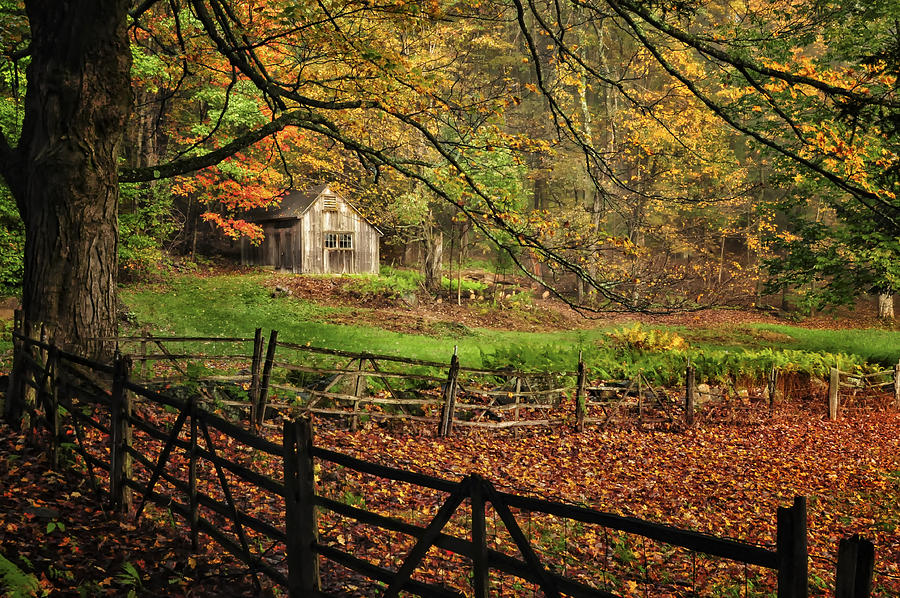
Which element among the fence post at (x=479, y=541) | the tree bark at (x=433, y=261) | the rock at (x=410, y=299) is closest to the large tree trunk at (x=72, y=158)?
the fence post at (x=479, y=541)

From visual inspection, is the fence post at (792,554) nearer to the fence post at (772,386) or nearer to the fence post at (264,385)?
the fence post at (264,385)

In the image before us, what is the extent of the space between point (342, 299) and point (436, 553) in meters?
21.5

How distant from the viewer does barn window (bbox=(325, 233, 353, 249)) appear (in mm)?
36791

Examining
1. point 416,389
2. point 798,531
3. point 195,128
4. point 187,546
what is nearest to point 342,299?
point 195,128

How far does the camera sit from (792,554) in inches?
111

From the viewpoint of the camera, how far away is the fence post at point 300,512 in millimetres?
4402

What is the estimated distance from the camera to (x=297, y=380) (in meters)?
12.4

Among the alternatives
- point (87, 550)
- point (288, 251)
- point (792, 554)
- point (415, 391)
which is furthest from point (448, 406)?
point (288, 251)

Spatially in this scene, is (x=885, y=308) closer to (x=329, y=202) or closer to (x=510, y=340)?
(x=510, y=340)

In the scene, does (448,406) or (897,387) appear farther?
(897,387)

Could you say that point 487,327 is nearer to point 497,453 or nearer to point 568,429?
point 568,429

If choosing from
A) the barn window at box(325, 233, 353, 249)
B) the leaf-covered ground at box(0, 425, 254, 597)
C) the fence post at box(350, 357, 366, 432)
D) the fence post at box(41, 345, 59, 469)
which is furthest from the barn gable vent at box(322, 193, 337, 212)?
the leaf-covered ground at box(0, 425, 254, 597)

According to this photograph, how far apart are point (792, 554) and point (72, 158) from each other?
8.58 metres

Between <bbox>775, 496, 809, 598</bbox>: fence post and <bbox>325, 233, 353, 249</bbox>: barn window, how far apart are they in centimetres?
3513
